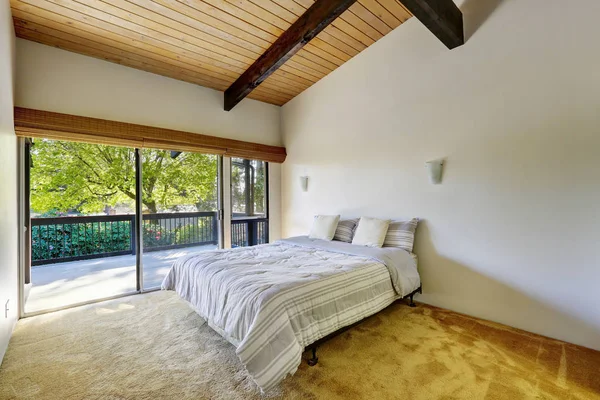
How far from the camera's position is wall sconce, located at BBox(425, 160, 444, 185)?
2883 mm

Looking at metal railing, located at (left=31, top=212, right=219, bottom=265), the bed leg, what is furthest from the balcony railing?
the bed leg

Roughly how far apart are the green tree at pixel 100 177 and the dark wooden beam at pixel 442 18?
3.27m

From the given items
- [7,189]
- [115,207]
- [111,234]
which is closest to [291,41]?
[7,189]

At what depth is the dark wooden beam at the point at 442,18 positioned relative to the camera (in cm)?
240

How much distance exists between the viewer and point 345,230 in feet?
11.5

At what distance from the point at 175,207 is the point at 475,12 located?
421 centimetres

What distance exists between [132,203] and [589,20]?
499 cm

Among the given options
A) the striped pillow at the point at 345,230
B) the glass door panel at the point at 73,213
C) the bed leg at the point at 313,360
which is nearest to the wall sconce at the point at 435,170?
the striped pillow at the point at 345,230

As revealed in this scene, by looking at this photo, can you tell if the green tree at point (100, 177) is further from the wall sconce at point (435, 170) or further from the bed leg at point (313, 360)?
the wall sconce at point (435, 170)

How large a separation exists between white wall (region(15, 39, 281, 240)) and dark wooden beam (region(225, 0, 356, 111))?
0.47m

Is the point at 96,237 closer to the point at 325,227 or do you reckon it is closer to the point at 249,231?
the point at 249,231

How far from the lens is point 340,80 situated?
3.94 metres

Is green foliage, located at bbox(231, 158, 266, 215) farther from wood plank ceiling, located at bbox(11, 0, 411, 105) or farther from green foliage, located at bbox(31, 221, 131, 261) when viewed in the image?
green foliage, located at bbox(31, 221, 131, 261)

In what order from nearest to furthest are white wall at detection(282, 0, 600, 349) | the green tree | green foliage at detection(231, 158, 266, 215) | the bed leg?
the bed leg
white wall at detection(282, 0, 600, 349)
the green tree
green foliage at detection(231, 158, 266, 215)
